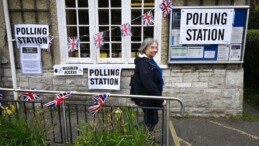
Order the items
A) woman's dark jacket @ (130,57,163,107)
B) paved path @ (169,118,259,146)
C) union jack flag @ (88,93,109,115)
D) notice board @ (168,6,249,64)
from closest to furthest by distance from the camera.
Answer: union jack flag @ (88,93,109,115)
woman's dark jacket @ (130,57,163,107)
paved path @ (169,118,259,146)
notice board @ (168,6,249,64)

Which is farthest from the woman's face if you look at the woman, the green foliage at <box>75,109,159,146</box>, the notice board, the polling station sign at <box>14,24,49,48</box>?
the polling station sign at <box>14,24,49,48</box>

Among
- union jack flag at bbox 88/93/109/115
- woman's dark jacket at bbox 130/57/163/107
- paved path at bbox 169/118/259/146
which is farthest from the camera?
paved path at bbox 169/118/259/146

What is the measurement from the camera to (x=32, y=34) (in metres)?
5.61

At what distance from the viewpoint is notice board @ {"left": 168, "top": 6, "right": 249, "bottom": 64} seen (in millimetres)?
5328

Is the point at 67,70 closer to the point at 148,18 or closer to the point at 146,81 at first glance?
the point at 148,18

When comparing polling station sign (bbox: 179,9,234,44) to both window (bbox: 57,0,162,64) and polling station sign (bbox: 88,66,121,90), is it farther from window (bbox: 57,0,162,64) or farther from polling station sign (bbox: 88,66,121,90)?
polling station sign (bbox: 88,66,121,90)

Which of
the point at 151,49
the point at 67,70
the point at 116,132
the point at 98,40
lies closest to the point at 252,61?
the point at 98,40

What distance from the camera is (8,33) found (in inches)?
218

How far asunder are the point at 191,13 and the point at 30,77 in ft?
12.1

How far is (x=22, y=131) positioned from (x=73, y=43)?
2435 mm

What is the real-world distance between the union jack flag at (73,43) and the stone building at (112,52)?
3.6 inches

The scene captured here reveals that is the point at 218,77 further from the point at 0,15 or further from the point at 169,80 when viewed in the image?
the point at 0,15

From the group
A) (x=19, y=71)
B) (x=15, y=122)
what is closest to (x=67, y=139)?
(x=15, y=122)

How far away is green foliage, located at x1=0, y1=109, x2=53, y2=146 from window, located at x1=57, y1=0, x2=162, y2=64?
2.15 metres
